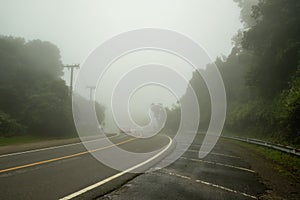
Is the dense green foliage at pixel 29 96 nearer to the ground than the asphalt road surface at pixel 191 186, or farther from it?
farther from it

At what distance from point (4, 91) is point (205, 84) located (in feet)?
159

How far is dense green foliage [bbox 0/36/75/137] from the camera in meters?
30.4

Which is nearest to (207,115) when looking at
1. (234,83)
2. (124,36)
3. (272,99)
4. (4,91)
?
(234,83)

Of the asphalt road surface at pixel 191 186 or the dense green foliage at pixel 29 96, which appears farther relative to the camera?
the dense green foliage at pixel 29 96

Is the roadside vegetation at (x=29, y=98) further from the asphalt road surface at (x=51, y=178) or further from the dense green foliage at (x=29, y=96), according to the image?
the asphalt road surface at (x=51, y=178)

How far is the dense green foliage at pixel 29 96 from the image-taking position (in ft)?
99.8

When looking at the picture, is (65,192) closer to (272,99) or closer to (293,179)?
(293,179)

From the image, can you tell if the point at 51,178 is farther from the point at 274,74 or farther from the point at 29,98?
the point at 29,98

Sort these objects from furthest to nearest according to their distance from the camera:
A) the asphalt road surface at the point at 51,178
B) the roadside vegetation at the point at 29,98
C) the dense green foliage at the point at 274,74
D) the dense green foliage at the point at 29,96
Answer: the dense green foliage at the point at 29,96, the roadside vegetation at the point at 29,98, the dense green foliage at the point at 274,74, the asphalt road surface at the point at 51,178

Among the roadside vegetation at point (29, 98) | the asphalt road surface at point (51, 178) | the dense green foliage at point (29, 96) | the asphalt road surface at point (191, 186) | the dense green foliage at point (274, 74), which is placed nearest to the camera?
the asphalt road surface at point (51, 178)

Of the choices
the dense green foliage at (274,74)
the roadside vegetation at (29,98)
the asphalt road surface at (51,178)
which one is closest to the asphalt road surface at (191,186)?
the asphalt road surface at (51,178)

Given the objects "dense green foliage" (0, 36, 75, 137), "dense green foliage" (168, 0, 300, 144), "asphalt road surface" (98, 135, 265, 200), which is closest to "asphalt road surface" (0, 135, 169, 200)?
"asphalt road surface" (98, 135, 265, 200)

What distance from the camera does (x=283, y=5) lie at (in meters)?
25.5

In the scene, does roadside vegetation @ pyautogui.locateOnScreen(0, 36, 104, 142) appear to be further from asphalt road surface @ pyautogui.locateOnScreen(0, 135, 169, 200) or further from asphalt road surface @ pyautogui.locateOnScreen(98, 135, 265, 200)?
asphalt road surface @ pyautogui.locateOnScreen(98, 135, 265, 200)
